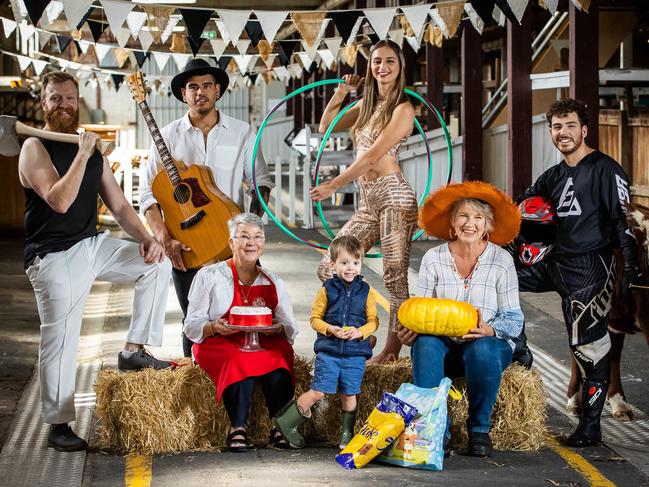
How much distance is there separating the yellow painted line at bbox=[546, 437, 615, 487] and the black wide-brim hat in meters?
2.73

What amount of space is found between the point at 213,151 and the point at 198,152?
0.09 metres

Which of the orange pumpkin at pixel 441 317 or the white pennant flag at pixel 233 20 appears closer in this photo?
the orange pumpkin at pixel 441 317

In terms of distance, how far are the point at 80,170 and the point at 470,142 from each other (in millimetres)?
10378

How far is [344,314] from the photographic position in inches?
216

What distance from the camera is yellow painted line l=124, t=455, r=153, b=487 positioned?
16.5 feet

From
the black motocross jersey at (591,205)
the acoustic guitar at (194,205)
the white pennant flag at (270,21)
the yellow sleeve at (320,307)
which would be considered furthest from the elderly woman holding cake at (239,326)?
the white pennant flag at (270,21)

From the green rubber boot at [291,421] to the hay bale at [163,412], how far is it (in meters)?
0.18

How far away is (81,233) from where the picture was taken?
5.64m

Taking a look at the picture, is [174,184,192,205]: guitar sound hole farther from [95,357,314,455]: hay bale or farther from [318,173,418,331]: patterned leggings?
[95,357,314,455]: hay bale

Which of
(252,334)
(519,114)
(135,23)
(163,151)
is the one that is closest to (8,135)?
(163,151)

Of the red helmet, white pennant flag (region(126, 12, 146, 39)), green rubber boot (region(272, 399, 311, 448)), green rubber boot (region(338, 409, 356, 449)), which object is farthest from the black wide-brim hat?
white pennant flag (region(126, 12, 146, 39))

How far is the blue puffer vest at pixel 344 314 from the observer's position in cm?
547

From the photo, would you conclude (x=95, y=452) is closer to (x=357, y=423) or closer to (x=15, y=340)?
(x=357, y=423)

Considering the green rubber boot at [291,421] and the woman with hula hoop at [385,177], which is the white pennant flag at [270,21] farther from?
the green rubber boot at [291,421]
